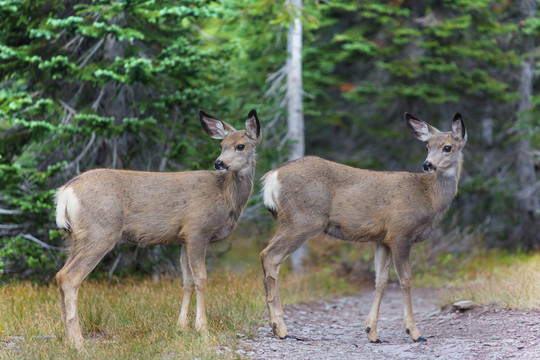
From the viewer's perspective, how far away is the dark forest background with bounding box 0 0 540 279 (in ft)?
31.9

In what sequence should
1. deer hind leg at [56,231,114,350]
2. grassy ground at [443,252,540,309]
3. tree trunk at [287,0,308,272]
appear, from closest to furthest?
1. deer hind leg at [56,231,114,350]
2. grassy ground at [443,252,540,309]
3. tree trunk at [287,0,308,272]

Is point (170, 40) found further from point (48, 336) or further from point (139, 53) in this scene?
point (48, 336)

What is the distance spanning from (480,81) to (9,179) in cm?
1130

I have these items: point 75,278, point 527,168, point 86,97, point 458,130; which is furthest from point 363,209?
point 527,168

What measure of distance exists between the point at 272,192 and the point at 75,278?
2.45 metres

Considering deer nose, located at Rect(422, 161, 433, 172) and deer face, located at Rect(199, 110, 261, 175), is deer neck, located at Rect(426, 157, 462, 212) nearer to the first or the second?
deer nose, located at Rect(422, 161, 433, 172)

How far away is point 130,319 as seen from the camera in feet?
24.1

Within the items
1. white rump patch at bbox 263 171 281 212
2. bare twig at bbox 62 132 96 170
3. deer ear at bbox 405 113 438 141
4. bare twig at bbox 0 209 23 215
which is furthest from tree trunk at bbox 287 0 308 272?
bare twig at bbox 0 209 23 215

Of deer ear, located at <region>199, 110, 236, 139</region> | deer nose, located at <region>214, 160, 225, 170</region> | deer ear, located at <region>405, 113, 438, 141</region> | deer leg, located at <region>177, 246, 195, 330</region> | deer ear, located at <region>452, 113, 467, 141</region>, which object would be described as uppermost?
deer ear, located at <region>452, 113, 467, 141</region>

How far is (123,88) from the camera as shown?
1091cm

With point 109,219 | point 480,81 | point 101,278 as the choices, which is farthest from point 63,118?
point 480,81

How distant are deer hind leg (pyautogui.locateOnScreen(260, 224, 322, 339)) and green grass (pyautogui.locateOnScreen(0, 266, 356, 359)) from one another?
35 centimetres

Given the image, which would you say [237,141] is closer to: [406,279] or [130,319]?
[130,319]

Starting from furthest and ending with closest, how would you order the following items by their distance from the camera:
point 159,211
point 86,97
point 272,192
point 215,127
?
point 86,97 < point 215,127 < point 272,192 < point 159,211
